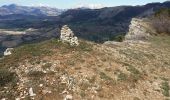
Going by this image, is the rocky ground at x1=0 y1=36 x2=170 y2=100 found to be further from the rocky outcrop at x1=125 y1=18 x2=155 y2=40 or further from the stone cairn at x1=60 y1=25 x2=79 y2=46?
the rocky outcrop at x1=125 y1=18 x2=155 y2=40

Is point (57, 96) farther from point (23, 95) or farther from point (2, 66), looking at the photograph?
point (2, 66)

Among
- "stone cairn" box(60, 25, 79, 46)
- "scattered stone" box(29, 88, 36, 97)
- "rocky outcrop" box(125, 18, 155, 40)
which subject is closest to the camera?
"scattered stone" box(29, 88, 36, 97)

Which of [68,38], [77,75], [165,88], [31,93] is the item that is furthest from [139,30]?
[31,93]

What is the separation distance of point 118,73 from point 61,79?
21.9 ft

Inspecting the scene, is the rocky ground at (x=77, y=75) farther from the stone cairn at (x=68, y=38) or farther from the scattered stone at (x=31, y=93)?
the stone cairn at (x=68, y=38)

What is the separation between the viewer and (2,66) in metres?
32.5

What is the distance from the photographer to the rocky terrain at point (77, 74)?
28016 millimetres

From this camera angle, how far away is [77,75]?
30578mm

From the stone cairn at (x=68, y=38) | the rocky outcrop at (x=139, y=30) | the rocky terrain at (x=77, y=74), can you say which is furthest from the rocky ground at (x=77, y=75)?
the rocky outcrop at (x=139, y=30)

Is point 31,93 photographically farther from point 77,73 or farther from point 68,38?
point 68,38

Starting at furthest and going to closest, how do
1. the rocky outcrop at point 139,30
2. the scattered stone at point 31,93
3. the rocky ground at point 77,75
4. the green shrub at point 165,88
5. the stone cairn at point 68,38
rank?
the rocky outcrop at point 139,30 < the stone cairn at point 68,38 < the green shrub at point 165,88 < the rocky ground at point 77,75 < the scattered stone at point 31,93

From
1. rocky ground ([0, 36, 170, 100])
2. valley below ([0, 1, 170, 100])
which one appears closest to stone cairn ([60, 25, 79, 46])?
valley below ([0, 1, 170, 100])

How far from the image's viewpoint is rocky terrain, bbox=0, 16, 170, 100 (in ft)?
91.9

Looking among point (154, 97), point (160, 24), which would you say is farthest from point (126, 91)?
point (160, 24)
